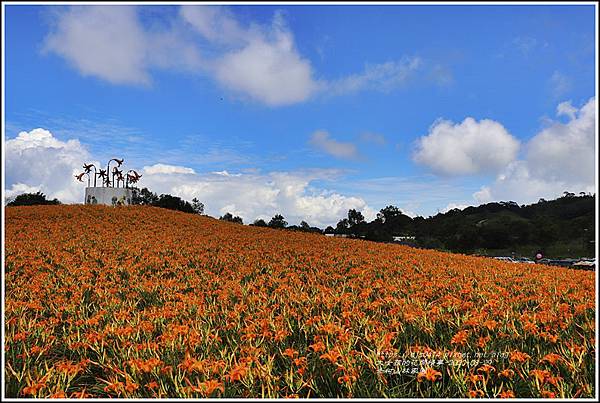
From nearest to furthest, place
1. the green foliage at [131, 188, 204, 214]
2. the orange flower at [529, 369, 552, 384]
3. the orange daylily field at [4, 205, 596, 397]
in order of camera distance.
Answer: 1. the orange flower at [529, 369, 552, 384]
2. the orange daylily field at [4, 205, 596, 397]
3. the green foliage at [131, 188, 204, 214]

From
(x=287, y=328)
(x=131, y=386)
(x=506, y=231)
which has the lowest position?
(x=131, y=386)

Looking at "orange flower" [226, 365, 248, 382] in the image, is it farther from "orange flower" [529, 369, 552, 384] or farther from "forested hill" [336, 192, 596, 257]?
"forested hill" [336, 192, 596, 257]

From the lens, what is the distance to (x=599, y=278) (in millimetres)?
2365

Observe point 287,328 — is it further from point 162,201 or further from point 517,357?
point 162,201

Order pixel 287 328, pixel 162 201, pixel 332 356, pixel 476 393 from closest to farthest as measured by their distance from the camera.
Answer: pixel 476 393, pixel 332 356, pixel 287 328, pixel 162 201

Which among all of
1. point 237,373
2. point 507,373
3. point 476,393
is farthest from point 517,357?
point 237,373

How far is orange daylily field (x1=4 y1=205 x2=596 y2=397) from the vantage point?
117 inches

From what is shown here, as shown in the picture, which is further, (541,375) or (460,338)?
(460,338)

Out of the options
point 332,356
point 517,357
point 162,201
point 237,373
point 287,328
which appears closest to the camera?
point 237,373

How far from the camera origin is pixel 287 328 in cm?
421

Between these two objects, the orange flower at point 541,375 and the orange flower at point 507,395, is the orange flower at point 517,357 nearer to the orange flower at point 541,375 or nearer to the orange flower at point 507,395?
the orange flower at point 541,375

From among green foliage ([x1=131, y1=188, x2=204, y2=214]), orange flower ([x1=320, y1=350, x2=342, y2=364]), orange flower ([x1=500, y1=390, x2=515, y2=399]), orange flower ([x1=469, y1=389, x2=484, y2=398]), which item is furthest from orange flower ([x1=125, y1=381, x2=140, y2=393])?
green foliage ([x1=131, y1=188, x2=204, y2=214])

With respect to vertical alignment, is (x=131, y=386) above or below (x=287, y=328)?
below

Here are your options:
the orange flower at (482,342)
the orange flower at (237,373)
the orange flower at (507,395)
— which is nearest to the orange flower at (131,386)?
the orange flower at (237,373)
